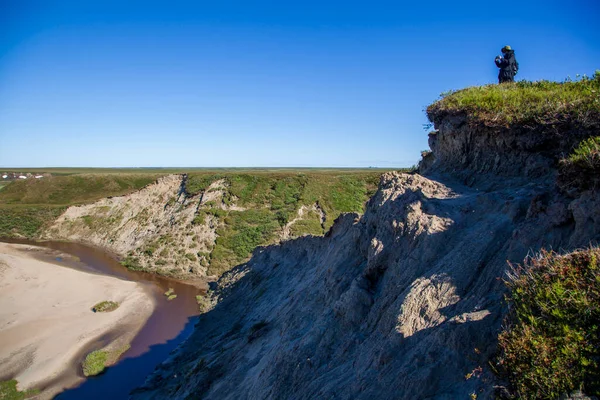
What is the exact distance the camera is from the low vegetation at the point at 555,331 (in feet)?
13.0

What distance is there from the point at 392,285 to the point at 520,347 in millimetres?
5123

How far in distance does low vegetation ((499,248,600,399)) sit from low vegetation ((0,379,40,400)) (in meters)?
21.6

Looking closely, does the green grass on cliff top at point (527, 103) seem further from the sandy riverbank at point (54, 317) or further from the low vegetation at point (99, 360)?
the sandy riverbank at point (54, 317)

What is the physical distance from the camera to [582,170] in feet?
22.0

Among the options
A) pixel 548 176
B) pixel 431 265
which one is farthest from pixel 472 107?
pixel 431 265

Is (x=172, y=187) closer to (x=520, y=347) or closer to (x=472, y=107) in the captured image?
(x=472, y=107)

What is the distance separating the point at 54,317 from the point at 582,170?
31.1m

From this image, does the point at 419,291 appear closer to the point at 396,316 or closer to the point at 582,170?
the point at 396,316

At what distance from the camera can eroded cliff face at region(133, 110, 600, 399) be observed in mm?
6266

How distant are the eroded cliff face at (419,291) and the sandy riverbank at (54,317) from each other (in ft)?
25.2

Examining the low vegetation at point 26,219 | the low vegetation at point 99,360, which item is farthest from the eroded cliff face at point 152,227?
the low vegetation at point 99,360

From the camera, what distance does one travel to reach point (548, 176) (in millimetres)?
9508

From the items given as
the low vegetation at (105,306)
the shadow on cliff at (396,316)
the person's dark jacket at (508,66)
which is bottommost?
the low vegetation at (105,306)

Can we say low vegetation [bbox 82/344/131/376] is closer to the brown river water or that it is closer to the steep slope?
the brown river water
